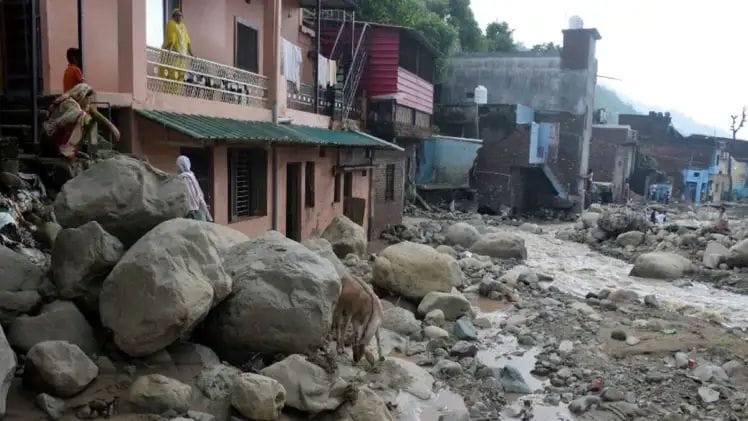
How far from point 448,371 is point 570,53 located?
31.3 m

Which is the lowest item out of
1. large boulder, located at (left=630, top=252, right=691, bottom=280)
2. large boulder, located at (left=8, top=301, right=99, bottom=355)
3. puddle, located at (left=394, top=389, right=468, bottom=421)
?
large boulder, located at (left=630, top=252, right=691, bottom=280)

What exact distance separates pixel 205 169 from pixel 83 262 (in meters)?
5.71

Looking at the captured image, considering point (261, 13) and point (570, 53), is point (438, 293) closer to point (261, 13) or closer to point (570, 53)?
point (261, 13)

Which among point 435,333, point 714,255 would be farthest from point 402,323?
point 714,255

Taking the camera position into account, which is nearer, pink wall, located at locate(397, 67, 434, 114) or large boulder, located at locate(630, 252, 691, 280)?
large boulder, located at locate(630, 252, 691, 280)

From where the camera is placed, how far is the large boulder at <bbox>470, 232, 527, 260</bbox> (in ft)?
59.7

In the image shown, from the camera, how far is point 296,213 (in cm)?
1473

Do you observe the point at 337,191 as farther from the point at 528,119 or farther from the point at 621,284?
the point at 528,119

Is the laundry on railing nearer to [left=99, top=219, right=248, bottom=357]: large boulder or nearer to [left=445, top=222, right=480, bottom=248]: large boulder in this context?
[left=445, top=222, right=480, bottom=248]: large boulder

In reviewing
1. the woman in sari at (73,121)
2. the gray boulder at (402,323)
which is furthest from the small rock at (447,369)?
the woman in sari at (73,121)

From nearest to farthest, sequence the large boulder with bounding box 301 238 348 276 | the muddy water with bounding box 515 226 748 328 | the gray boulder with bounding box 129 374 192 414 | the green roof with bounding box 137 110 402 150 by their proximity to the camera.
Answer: the gray boulder with bounding box 129 374 192 414
the large boulder with bounding box 301 238 348 276
the green roof with bounding box 137 110 402 150
the muddy water with bounding box 515 226 748 328

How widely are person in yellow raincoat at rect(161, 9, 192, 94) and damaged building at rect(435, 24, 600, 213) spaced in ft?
73.2

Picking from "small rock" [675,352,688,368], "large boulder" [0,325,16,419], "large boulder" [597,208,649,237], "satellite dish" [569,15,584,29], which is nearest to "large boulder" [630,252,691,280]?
"large boulder" [597,208,649,237]

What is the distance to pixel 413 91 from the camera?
23.4 meters
